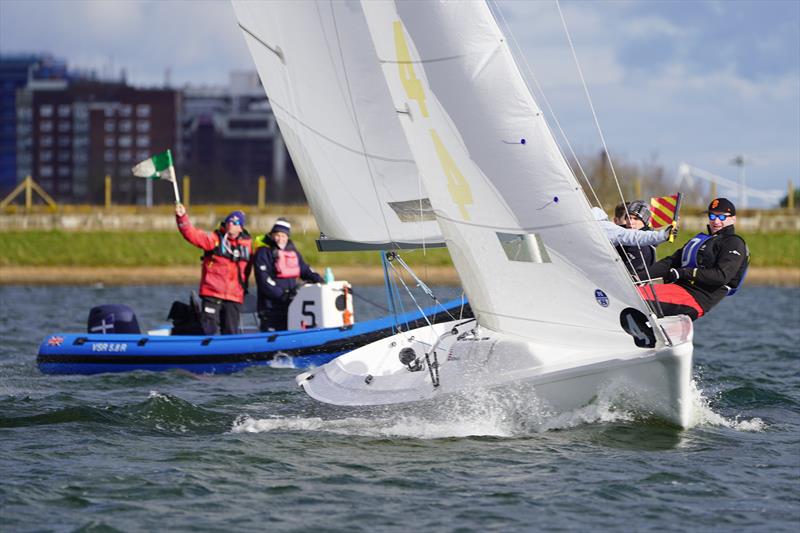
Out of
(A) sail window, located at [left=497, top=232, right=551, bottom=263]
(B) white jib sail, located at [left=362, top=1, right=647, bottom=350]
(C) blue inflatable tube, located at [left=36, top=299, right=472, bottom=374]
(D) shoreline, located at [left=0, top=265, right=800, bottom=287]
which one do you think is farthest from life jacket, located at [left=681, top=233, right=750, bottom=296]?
(D) shoreline, located at [left=0, top=265, right=800, bottom=287]

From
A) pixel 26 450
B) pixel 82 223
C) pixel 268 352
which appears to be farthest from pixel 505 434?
pixel 82 223

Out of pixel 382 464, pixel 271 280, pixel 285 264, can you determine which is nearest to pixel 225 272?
pixel 271 280

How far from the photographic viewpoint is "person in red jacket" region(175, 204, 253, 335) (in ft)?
47.8

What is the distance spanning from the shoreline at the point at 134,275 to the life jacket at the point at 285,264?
22615 mm

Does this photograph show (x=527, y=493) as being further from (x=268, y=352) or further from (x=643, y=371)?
(x=268, y=352)

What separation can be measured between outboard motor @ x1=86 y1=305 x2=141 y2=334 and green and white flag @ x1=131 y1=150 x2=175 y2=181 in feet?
7.57

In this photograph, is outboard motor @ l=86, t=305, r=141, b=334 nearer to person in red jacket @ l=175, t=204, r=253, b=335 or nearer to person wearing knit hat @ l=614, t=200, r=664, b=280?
person in red jacket @ l=175, t=204, r=253, b=335

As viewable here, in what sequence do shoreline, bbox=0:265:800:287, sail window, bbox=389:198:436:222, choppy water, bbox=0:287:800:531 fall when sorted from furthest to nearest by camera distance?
1. shoreline, bbox=0:265:800:287
2. sail window, bbox=389:198:436:222
3. choppy water, bbox=0:287:800:531

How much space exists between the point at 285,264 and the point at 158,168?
213 cm

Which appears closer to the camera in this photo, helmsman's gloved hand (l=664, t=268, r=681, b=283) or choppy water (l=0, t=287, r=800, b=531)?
choppy water (l=0, t=287, r=800, b=531)

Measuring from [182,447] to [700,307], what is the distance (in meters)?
4.58

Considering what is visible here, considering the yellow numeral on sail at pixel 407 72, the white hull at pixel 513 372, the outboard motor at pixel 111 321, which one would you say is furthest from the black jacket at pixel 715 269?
the outboard motor at pixel 111 321

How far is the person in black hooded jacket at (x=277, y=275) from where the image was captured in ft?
49.4

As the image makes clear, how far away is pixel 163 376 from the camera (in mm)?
14125
